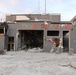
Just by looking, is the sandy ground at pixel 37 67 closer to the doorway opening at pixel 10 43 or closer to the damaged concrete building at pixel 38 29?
the damaged concrete building at pixel 38 29

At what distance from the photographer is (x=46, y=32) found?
38.7 meters

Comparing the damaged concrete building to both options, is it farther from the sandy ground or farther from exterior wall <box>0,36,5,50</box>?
the sandy ground

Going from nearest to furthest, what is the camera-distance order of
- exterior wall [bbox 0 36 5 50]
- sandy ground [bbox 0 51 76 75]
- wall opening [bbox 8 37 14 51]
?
1. sandy ground [bbox 0 51 76 75]
2. exterior wall [bbox 0 36 5 50]
3. wall opening [bbox 8 37 14 51]

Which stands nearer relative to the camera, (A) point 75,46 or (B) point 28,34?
(A) point 75,46

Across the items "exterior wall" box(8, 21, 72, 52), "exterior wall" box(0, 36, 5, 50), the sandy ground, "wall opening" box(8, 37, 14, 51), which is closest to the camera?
the sandy ground

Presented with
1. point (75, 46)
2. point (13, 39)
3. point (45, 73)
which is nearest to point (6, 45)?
point (13, 39)

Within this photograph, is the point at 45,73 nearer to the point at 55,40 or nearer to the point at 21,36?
the point at 55,40

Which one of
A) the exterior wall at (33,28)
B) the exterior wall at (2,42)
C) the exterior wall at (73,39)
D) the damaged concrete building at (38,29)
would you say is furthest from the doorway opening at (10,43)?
the exterior wall at (73,39)

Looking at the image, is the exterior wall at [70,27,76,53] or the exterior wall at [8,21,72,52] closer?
the exterior wall at [70,27,76,53]

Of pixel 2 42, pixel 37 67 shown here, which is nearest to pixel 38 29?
pixel 2 42

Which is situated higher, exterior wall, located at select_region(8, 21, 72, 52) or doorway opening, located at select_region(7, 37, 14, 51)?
exterior wall, located at select_region(8, 21, 72, 52)

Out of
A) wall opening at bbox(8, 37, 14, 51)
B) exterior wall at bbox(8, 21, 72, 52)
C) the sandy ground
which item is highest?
exterior wall at bbox(8, 21, 72, 52)

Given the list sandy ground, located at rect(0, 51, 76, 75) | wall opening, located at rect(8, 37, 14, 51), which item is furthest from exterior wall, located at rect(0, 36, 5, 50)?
sandy ground, located at rect(0, 51, 76, 75)

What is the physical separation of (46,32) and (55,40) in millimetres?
1904
